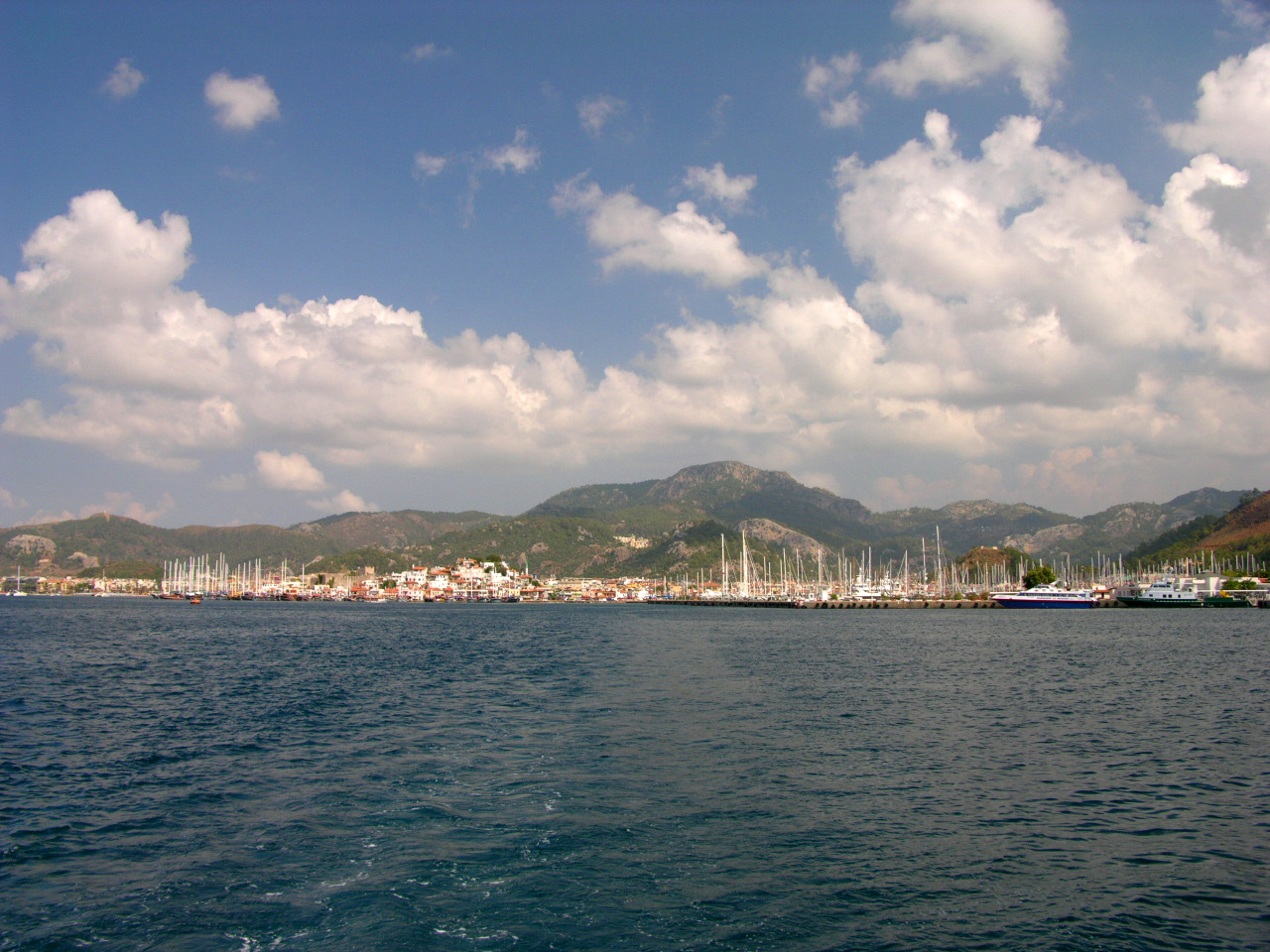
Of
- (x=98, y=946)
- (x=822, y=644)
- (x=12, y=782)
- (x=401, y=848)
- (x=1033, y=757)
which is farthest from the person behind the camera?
(x=822, y=644)

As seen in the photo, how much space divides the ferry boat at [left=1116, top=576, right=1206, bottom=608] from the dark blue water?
15856cm

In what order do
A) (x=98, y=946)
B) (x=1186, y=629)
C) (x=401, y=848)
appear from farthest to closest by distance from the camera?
(x=1186, y=629), (x=401, y=848), (x=98, y=946)

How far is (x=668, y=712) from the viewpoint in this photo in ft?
114

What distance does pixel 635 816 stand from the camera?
1953 cm

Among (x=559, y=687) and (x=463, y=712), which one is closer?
(x=463, y=712)

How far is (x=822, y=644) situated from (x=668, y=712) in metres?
45.3

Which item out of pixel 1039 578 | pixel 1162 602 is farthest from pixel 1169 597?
pixel 1039 578

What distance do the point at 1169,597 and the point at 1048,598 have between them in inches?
1161

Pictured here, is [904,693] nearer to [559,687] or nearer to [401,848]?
[559,687]

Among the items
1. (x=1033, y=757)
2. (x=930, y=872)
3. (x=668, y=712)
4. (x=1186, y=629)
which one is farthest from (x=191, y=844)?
(x=1186, y=629)

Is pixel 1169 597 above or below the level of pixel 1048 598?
below

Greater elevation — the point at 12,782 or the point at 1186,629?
the point at 12,782

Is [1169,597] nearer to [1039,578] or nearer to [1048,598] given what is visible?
[1039,578]

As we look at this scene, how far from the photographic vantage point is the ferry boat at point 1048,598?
172125mm
